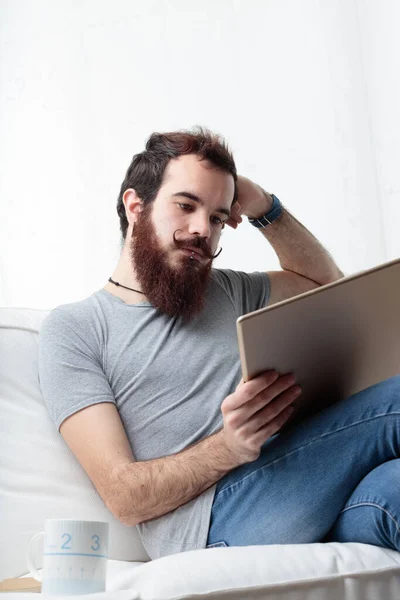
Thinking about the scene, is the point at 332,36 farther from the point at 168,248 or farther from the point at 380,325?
the point at 380,325

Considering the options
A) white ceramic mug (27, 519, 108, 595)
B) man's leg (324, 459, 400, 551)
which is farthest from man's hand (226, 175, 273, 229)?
white ceramic mug (27, 519, 108, 595)

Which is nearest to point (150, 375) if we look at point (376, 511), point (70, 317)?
point (70, 317)

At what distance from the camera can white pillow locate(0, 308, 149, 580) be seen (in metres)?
1.40

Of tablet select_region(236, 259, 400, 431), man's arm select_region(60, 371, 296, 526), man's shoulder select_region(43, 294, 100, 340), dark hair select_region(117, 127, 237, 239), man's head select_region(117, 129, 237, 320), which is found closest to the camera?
tablet select_region(236, 259, 400, 431)

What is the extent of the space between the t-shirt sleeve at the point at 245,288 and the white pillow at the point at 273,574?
0.78 m

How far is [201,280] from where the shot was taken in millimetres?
1717

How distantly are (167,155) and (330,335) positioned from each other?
81 centimetres

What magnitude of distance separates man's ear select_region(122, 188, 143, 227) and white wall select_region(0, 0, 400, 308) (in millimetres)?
430

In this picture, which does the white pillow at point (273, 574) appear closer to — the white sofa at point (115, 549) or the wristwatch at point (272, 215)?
the white sofa at point (115, 549)

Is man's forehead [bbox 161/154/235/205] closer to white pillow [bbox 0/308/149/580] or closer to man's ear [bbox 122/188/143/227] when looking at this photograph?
man's ear [bbox 122/188/143/227]

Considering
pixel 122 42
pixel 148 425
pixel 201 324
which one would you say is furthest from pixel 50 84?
pixel 148 425

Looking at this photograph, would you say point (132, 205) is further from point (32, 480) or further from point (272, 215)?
point (32, 480)

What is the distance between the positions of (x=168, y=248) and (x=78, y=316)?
0.89 feet

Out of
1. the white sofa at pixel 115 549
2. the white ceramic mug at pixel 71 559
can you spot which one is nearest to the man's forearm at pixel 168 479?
the white sofa at pixel 115 549
